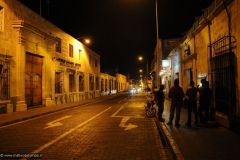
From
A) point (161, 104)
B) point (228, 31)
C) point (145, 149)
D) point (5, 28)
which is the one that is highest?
point (5, 28)

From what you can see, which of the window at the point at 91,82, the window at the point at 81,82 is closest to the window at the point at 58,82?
the window at the point at 81,82

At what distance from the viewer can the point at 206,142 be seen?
26.2ft

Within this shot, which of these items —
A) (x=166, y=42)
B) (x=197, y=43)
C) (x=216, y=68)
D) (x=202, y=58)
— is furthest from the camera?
(x=166, y=42)

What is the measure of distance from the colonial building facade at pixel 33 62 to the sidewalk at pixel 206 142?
12143mm

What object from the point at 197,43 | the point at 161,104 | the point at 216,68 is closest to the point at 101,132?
the point at 161,104

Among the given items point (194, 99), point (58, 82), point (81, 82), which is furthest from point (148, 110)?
point (81, 82)

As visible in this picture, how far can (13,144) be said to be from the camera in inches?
334

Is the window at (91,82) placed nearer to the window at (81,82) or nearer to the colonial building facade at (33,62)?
the window at (81,82)

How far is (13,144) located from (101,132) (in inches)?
130

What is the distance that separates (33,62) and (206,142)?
1757 centimetres

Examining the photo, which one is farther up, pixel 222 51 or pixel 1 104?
pixel 222 51

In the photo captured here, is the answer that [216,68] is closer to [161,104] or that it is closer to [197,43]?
[161,104]

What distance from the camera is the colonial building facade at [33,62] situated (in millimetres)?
18188

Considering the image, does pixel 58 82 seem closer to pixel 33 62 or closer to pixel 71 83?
pixel 71 83
